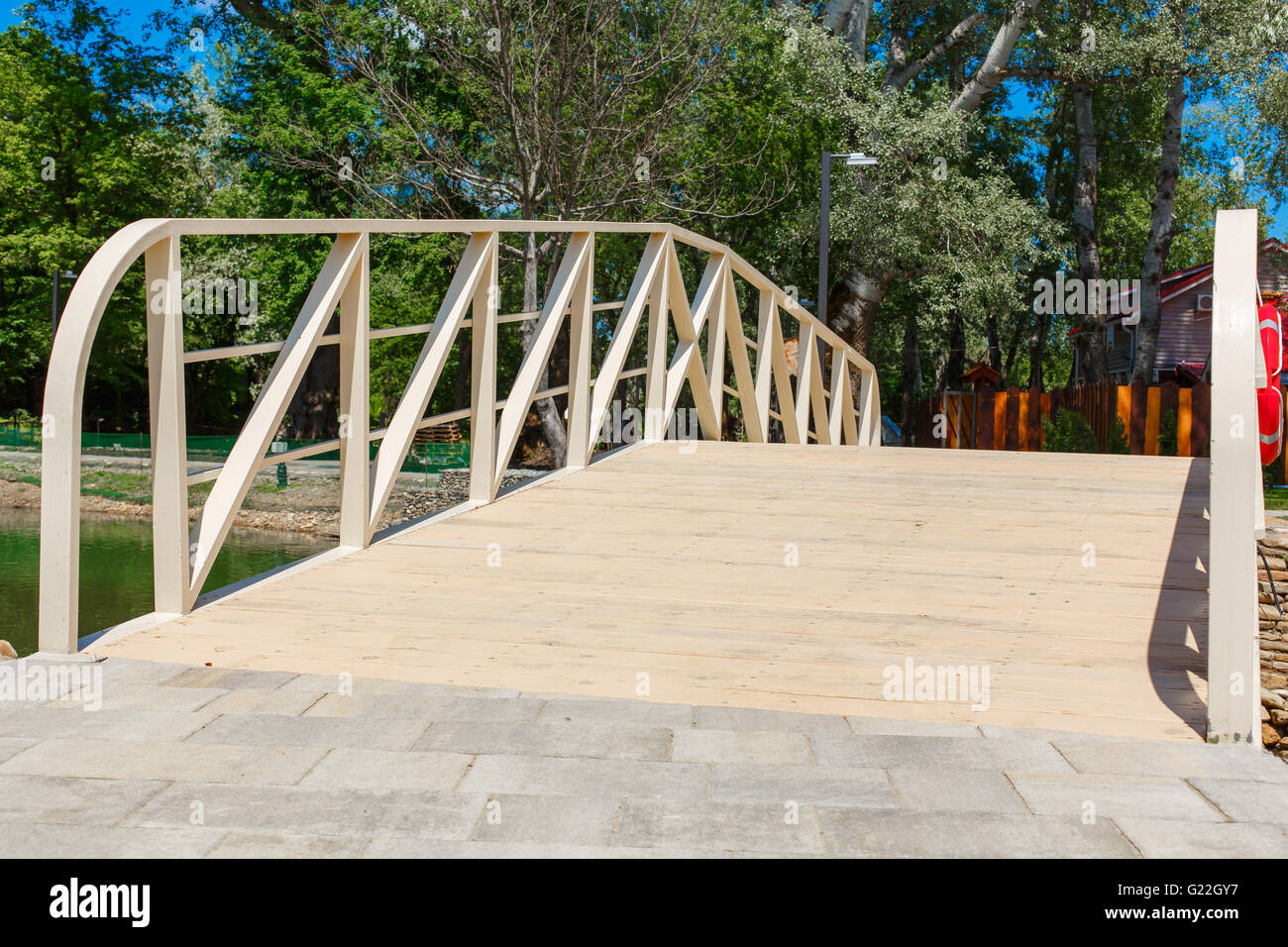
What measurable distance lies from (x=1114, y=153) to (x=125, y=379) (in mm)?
32187

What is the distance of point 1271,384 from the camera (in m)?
5.55

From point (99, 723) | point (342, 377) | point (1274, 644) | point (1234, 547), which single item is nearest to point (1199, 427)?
point (1274, 644)

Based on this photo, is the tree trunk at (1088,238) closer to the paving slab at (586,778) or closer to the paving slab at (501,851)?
the paving slab at (586,778)

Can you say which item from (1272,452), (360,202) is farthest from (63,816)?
(360,202)

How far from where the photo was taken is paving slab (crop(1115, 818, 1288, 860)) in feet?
7.80

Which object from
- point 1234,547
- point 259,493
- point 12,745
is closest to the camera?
point 12,745

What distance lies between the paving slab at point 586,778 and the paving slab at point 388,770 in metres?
0.05

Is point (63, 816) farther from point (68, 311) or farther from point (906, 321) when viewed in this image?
point (906, 321)

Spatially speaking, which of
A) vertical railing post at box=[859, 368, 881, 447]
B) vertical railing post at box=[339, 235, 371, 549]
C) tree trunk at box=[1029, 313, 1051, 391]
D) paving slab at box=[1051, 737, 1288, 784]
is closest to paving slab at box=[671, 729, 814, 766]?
paving slab at box=[1051, 737, 1288, 784]

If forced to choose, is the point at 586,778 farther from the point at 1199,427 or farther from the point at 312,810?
the point at 1199,427

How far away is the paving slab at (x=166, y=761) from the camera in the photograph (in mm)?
2762

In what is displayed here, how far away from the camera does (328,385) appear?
3319cm

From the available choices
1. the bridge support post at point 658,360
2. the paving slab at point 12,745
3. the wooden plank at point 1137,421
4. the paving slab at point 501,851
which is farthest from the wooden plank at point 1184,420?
the paving slab at point 12,745

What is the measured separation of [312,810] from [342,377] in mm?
3331
